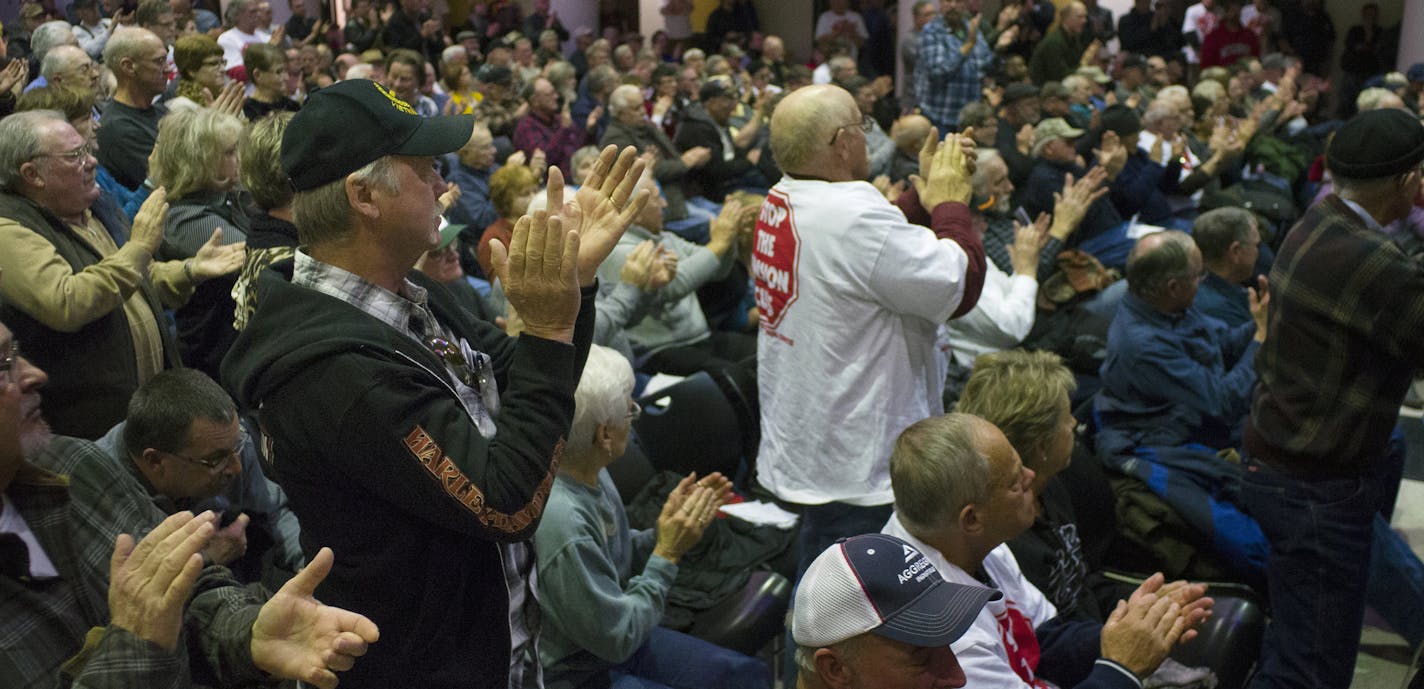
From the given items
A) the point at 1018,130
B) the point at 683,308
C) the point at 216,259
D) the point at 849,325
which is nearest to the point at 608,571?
the point at 849,325

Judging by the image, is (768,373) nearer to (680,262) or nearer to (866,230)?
(866,230)

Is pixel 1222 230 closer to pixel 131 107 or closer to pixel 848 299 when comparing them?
pixel 848 299

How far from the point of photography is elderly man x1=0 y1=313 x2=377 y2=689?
1413mm

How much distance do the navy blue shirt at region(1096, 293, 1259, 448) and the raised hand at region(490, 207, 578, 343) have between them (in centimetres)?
274

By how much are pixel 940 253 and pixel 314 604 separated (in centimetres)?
166

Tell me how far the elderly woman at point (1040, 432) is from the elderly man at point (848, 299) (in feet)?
0.57

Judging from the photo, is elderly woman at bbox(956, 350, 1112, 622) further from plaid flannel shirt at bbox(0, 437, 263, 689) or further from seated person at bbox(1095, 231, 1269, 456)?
plaid flannel shirt at bbox(0, 437, 263, 689)

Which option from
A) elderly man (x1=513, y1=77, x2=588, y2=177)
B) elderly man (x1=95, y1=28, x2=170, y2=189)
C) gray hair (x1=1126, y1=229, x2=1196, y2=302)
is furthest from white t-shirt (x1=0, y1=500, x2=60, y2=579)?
elderly man (x1=513, y1=77, x2=588, y2=177)

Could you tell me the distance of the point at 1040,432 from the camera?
267 centimetres

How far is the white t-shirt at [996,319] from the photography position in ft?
10.9

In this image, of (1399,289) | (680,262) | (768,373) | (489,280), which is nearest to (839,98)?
(768,373)

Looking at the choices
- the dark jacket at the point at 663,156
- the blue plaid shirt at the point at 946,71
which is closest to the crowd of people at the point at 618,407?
the dark jacket at the point at 663,156

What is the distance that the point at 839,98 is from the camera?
9.26 feet

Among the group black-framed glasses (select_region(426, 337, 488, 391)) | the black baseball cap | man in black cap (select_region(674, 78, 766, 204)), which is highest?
the black baseball cap
